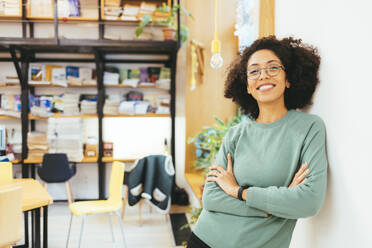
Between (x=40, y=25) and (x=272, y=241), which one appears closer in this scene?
(x=272, y=241)

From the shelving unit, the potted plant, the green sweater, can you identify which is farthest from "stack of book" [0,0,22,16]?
the green sweater

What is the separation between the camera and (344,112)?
1.01 metres

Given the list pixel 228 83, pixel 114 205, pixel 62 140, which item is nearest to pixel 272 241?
pixel 228 83

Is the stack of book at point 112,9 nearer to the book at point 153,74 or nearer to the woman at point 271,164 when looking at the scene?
the book at point 153,74

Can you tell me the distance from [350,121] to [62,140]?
4.23m

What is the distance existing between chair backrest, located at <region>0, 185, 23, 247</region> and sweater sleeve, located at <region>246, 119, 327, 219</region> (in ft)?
5.35

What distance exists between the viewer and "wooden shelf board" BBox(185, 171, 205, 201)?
11.6 ft

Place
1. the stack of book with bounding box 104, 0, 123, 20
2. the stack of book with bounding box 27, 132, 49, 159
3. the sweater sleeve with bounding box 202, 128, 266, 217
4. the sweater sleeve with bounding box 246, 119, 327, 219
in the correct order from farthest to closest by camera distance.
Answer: the stack of book with bounding box 27, 132, 49, 159 < the stack of book with bounding box 104, 0, 123, 20 < the sweater sleeve with bounding box 202, 128, 266, 217 < the sweater sleeve with bounding box 246, 119, 327, 219

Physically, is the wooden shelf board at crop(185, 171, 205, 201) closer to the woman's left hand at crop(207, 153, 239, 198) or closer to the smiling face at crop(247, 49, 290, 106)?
the woman's left hand at crop(207, 153, 239, 198)

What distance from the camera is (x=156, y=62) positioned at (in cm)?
480

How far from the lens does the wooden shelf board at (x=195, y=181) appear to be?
11.6 feet

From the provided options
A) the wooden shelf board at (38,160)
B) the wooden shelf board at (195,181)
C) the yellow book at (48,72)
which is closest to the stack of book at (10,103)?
the yellow book at (48,72)

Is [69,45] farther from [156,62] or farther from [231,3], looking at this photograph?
[231,3]

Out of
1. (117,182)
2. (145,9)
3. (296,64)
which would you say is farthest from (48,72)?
(296,64)
